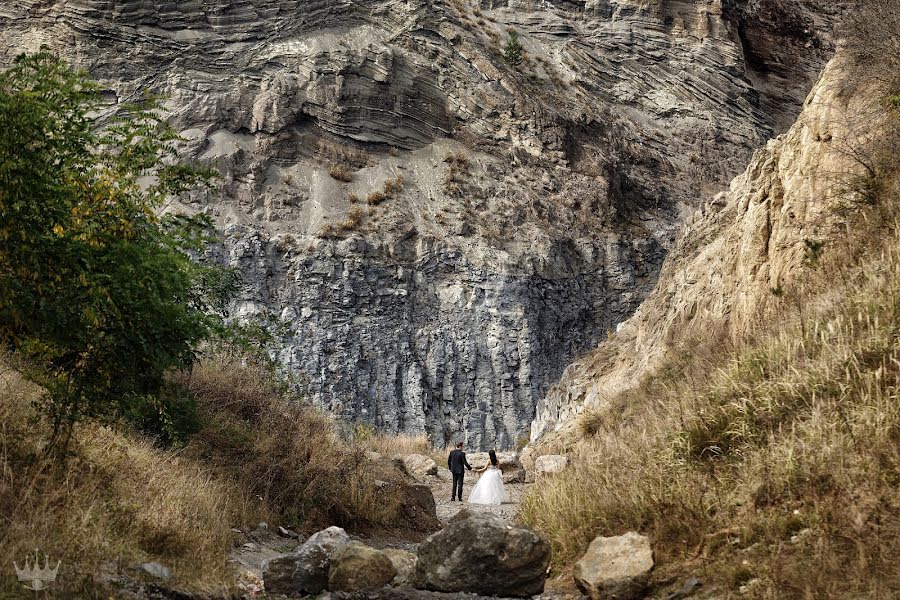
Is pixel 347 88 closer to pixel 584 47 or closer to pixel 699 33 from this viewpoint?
pixel 584 47

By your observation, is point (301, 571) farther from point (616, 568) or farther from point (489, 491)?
point (489, 491)

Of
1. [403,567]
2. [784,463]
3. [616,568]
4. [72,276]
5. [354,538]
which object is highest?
[72,276]

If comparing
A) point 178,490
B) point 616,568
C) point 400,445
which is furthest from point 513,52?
point 616,568

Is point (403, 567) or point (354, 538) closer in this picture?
point (403, 567)

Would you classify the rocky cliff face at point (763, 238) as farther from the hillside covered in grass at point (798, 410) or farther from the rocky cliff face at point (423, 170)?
the rocky cliff face at point (423, 170)

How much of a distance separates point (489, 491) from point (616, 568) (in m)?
11.0

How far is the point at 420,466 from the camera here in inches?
914

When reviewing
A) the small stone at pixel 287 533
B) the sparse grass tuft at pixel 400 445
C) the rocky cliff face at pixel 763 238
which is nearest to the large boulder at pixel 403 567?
the small stone at pixel 287 533

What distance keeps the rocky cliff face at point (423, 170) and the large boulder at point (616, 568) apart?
26.6m

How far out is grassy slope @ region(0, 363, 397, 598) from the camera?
6.13m

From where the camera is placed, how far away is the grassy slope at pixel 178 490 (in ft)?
20.1
